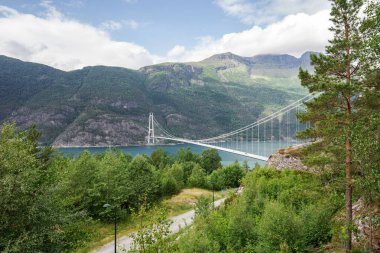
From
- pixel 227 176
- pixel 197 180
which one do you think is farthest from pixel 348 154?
pixel 227 176

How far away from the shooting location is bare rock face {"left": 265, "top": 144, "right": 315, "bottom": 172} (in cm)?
3288

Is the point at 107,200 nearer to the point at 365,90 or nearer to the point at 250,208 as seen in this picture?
the point at 250,208

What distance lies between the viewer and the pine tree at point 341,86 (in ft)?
45.9

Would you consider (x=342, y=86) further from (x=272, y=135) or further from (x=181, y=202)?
(x=272, y=135)

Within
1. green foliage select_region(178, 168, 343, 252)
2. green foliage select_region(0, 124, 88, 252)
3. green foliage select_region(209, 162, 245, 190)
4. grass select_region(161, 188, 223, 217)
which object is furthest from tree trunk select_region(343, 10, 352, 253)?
green foliage select_region(209, 162, 245, 190)

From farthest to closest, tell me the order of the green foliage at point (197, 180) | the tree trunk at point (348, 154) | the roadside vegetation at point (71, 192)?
the green foliage at point (197, 180)
the tree trunk at point (348, 154)
the roadside vegetation at point (71, 192)

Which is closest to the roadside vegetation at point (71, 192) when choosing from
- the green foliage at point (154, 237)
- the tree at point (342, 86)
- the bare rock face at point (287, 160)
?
the green foliage at point (154, 237)

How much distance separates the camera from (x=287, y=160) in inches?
1337

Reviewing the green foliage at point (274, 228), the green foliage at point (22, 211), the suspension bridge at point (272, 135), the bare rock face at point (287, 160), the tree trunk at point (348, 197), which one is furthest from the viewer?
the suspension bridge at point (272, 135)

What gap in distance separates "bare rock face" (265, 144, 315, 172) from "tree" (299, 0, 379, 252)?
17612 millimetres

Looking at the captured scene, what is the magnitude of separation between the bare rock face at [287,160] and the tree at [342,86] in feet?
57.8

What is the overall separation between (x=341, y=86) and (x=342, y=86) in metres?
0.05

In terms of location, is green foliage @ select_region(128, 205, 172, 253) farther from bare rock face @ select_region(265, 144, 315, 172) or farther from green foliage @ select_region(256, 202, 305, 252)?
bare rock face @ select_region(265, 144, 315, 172)

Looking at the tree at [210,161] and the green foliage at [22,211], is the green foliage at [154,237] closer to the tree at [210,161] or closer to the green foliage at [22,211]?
the green foliage at [22,211]
